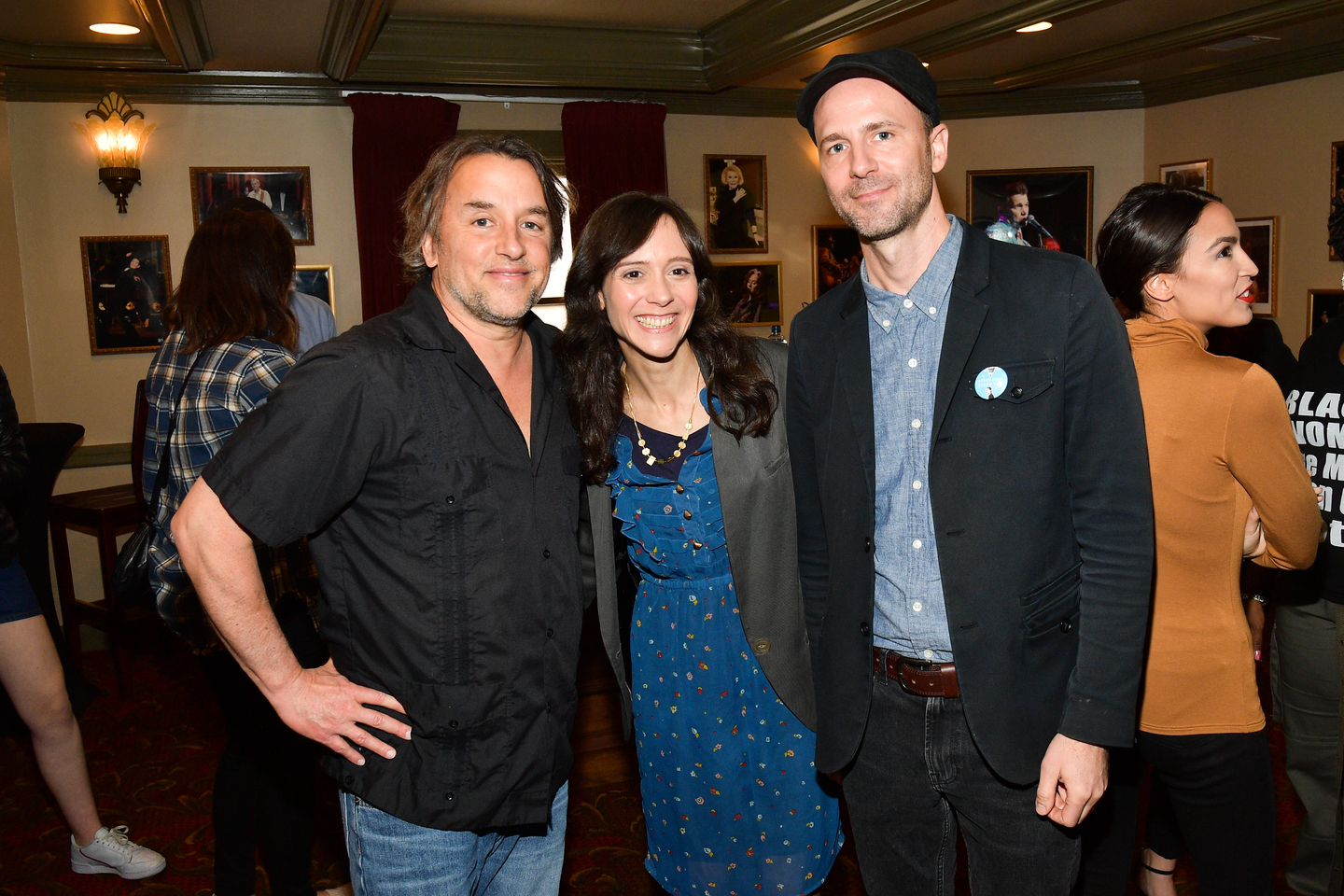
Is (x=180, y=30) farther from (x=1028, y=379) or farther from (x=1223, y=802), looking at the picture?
(x=1223, y=802)

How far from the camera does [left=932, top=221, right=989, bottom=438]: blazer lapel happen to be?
65.6 inches

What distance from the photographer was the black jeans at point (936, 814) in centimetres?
172

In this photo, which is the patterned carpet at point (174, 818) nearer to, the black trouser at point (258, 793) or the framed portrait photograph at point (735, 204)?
the black trouser at point (258, 793)

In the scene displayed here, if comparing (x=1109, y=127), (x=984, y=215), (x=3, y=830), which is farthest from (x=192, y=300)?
(x=1109, y=127)

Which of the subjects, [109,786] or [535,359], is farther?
[109,786]

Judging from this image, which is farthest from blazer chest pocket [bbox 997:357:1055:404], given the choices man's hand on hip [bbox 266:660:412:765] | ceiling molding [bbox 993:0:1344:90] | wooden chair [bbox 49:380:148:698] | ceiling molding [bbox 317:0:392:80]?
ceiling molding [bbox 993:0:1344:90]

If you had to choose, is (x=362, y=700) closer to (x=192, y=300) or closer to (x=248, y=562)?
(x=248, y=562)

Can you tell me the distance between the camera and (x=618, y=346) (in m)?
2.40

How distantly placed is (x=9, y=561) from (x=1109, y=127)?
7767 millimetres

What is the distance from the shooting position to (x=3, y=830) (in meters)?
3.63

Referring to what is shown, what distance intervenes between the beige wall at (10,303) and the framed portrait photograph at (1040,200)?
21.3 feet

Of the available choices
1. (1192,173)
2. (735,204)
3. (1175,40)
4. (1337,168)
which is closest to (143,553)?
(735,204)

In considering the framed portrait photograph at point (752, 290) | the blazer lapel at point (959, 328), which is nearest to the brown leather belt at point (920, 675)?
the blazer lapel at point (959, 328)

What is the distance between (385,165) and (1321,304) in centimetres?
610
